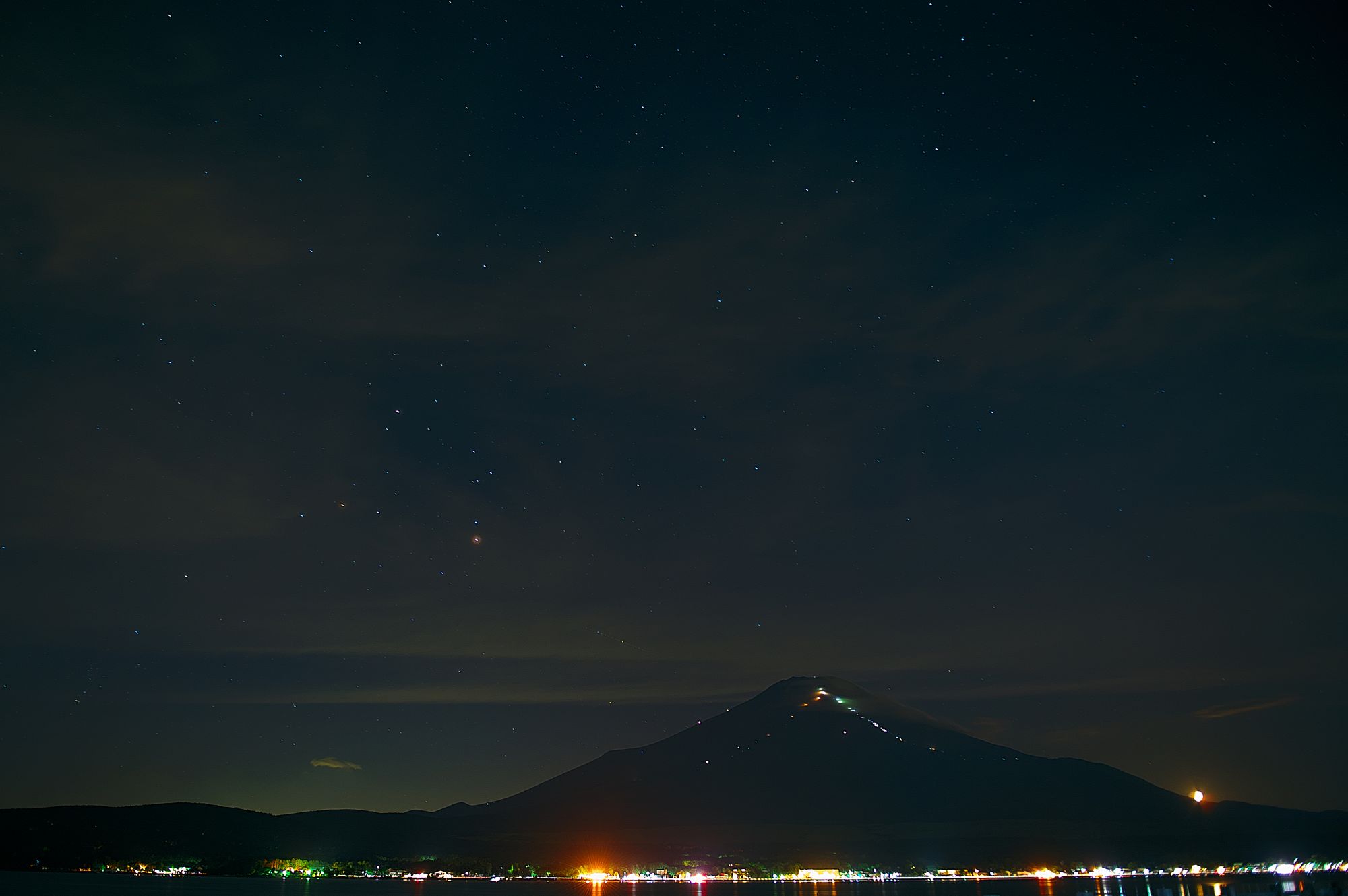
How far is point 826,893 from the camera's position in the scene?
427 feet

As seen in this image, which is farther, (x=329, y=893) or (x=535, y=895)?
(x=535, y=895)

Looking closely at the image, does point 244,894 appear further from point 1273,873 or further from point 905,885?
point 1273,873

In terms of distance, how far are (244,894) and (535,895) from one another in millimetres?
42340

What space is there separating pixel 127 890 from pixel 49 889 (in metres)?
12.0

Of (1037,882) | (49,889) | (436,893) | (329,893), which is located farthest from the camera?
(1037,882)

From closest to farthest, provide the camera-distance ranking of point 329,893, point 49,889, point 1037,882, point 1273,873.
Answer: point 49,889 → point 329,893 → point 1273,873 → point 1037,882

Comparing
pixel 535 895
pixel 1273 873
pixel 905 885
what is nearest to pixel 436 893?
pixel 535 895

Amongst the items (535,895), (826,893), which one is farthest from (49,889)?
(826,893)

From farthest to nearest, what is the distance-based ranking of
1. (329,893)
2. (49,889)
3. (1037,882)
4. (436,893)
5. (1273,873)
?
(1037,882) → (1273,873) → (436,893) → (329,893) → (49,889)

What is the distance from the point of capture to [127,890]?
140 meters

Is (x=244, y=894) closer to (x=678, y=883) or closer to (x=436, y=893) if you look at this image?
(x=436, y=893)

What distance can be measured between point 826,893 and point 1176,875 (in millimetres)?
101682

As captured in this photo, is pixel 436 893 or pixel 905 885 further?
pixel 905 885

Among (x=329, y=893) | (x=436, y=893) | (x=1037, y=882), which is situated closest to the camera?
(x=329, y=893)
